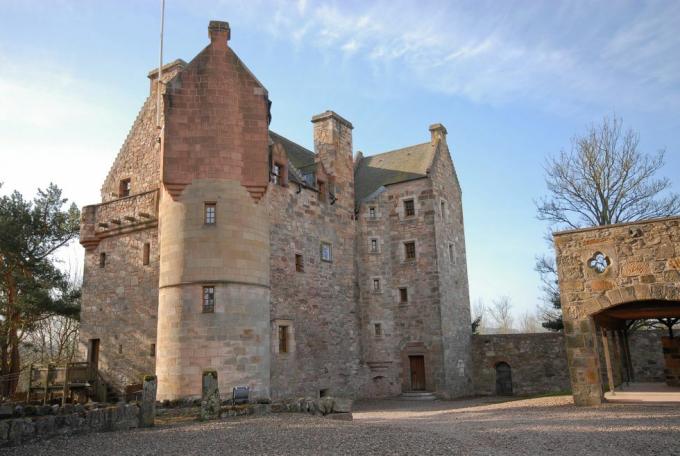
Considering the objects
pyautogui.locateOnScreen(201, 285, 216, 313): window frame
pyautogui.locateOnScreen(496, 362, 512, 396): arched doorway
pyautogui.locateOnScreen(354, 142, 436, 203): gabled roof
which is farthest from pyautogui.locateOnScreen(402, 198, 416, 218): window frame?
pyautogui.locateOnScreen(201, 285, 216, 313): window frame

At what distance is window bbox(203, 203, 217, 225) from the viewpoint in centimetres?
1875

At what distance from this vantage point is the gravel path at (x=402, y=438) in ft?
30.9

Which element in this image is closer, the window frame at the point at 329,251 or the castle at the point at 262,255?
the castle at the point at 262,255

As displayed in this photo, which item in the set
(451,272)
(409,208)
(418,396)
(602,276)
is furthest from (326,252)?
(602,276)

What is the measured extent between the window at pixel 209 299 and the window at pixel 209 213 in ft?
7.38

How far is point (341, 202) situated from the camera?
27.8 m

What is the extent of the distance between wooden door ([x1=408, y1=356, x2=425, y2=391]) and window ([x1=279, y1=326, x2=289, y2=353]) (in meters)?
7.38

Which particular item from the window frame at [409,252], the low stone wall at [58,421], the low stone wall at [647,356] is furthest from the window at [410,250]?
the low stone wall at [58,421]

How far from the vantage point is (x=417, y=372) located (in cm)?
2689

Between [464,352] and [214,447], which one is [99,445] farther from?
[464,352]

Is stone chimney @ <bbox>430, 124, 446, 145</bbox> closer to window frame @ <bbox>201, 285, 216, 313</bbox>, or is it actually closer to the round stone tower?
the round stone tower

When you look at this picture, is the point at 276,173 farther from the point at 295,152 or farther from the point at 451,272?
the point at 451,272

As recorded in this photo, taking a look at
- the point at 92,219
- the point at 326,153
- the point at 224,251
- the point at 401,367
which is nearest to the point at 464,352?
the point at 401,367

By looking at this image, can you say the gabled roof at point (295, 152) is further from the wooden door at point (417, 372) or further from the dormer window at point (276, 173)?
the wooden door at point (417, 372)
